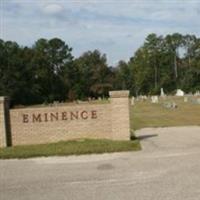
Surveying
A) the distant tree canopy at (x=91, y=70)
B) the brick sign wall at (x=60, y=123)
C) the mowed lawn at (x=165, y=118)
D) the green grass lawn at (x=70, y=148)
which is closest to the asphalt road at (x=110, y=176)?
the green grass lawn at (x=70, y=148)

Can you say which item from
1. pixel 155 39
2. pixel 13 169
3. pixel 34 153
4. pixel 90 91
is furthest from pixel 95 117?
pixel 155 39

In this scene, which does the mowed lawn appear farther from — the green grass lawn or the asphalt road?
the asphalt road

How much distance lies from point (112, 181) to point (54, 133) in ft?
26.5

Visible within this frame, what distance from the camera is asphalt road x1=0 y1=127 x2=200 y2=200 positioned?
32.6 ft

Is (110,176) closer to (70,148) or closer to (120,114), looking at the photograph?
(70,148)

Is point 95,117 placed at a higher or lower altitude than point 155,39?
lower

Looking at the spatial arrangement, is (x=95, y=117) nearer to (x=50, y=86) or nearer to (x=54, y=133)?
(x=54, y=133)

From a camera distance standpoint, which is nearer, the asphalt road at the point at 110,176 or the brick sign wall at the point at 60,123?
the asphalt road at the point at 110,176

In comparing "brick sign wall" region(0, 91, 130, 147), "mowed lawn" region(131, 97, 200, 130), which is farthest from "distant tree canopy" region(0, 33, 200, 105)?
"brick sign wall" region(0, 91, 130, 147)

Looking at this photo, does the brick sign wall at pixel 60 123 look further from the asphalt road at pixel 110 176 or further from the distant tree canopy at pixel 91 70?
the distant tree canopy at pixel 91 70

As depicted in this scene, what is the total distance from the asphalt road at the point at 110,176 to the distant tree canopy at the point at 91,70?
3158 inches

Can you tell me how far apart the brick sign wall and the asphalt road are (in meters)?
2.58

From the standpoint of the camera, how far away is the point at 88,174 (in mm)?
12281

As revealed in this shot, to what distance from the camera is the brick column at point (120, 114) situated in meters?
18.7
